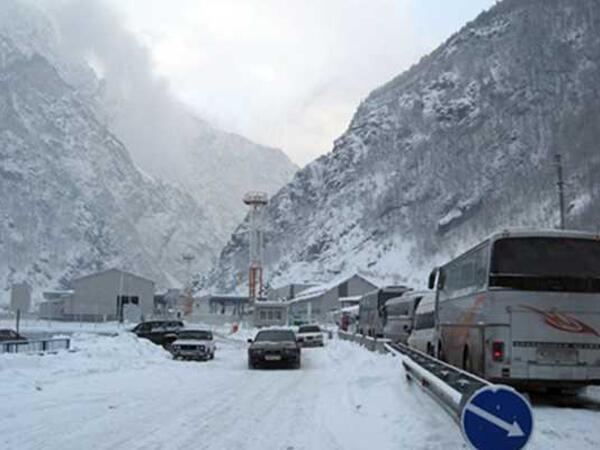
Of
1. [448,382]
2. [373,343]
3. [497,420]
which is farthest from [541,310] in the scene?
[373,343]

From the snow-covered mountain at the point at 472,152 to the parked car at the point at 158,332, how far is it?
97.8 meters

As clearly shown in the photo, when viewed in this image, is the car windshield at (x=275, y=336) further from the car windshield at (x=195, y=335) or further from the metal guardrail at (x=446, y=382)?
the metal guardrail at (x=446, y=382)

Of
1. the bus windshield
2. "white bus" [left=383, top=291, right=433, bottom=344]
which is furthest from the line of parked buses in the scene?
"white bus" [left=383, top=291, right=433, bottom=344]

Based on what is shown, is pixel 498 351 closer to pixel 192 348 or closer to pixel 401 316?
pixel 192 348

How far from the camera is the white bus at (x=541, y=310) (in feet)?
50.2

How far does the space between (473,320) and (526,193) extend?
436 ft

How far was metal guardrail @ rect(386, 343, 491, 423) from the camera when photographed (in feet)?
31.8

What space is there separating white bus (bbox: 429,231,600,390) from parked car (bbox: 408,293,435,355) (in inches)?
379

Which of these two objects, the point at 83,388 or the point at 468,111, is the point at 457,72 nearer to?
the point at 468,111

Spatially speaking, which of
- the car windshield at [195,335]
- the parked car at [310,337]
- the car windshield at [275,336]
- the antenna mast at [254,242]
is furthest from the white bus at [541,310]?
the antenna mast at [254,242]

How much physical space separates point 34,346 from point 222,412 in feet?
60.4

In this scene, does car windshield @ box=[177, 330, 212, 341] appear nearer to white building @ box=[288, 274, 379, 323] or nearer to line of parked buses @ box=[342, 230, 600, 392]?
line of parked buses @ box=[342, 230, 600, 392]

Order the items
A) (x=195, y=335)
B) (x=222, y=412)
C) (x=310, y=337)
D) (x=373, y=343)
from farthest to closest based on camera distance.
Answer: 1. (x=310, y=337)
2. (x=373, y=343)
3. (x=195, y=335)
4. (x=222, y=412)

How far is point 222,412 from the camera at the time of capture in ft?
49.4
